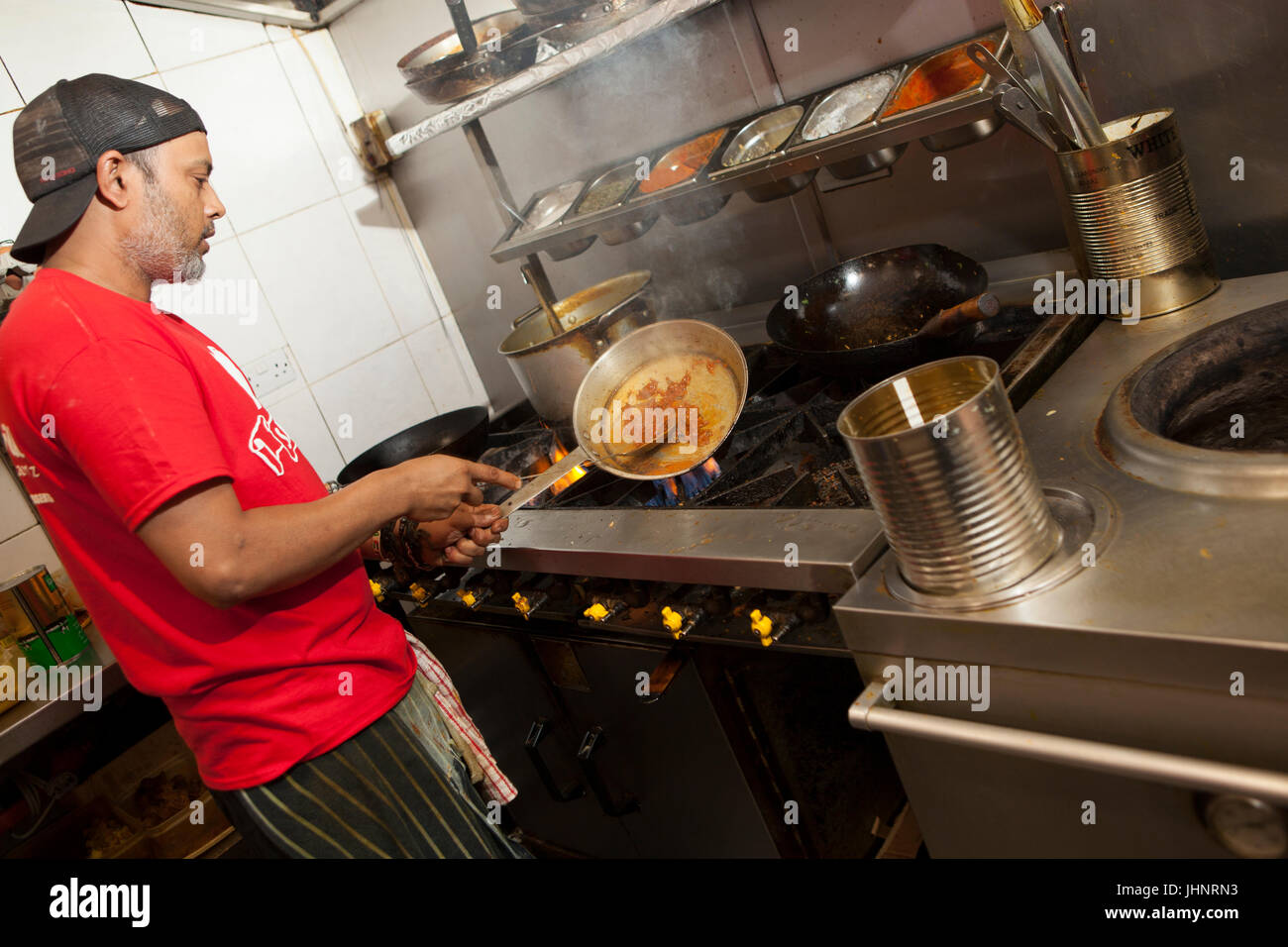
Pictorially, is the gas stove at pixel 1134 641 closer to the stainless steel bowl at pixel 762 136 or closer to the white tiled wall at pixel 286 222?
the stainless steel bowl at pixel 762 136

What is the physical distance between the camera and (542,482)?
1.50 metres

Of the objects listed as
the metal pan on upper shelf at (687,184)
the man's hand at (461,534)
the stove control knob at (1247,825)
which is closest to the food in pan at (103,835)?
the man's hand at (461,534)

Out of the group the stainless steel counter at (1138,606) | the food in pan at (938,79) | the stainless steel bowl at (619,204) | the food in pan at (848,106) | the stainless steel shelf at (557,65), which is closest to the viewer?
the stainless steel counter at (1138,606)

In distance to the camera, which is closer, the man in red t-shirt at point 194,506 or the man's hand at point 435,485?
the man in red t-shirt at point 194,506

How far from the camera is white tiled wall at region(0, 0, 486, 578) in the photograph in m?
2.11

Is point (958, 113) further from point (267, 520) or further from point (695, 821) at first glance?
point (695, 821)

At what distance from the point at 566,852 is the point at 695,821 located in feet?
1.84

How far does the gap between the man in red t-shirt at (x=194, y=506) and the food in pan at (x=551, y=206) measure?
35.2 inches

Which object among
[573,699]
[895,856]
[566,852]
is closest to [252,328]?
[573,699]

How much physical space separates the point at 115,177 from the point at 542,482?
2.46ft

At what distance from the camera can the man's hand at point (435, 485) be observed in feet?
4.16

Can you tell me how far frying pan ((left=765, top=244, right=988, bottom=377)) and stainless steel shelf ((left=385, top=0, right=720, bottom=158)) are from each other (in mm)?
569

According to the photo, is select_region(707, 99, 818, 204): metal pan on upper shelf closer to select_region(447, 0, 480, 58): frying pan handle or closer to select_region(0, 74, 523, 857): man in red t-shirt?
select_region(447, 0, 480, 58): frying pan handle

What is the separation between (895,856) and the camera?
1761mm
